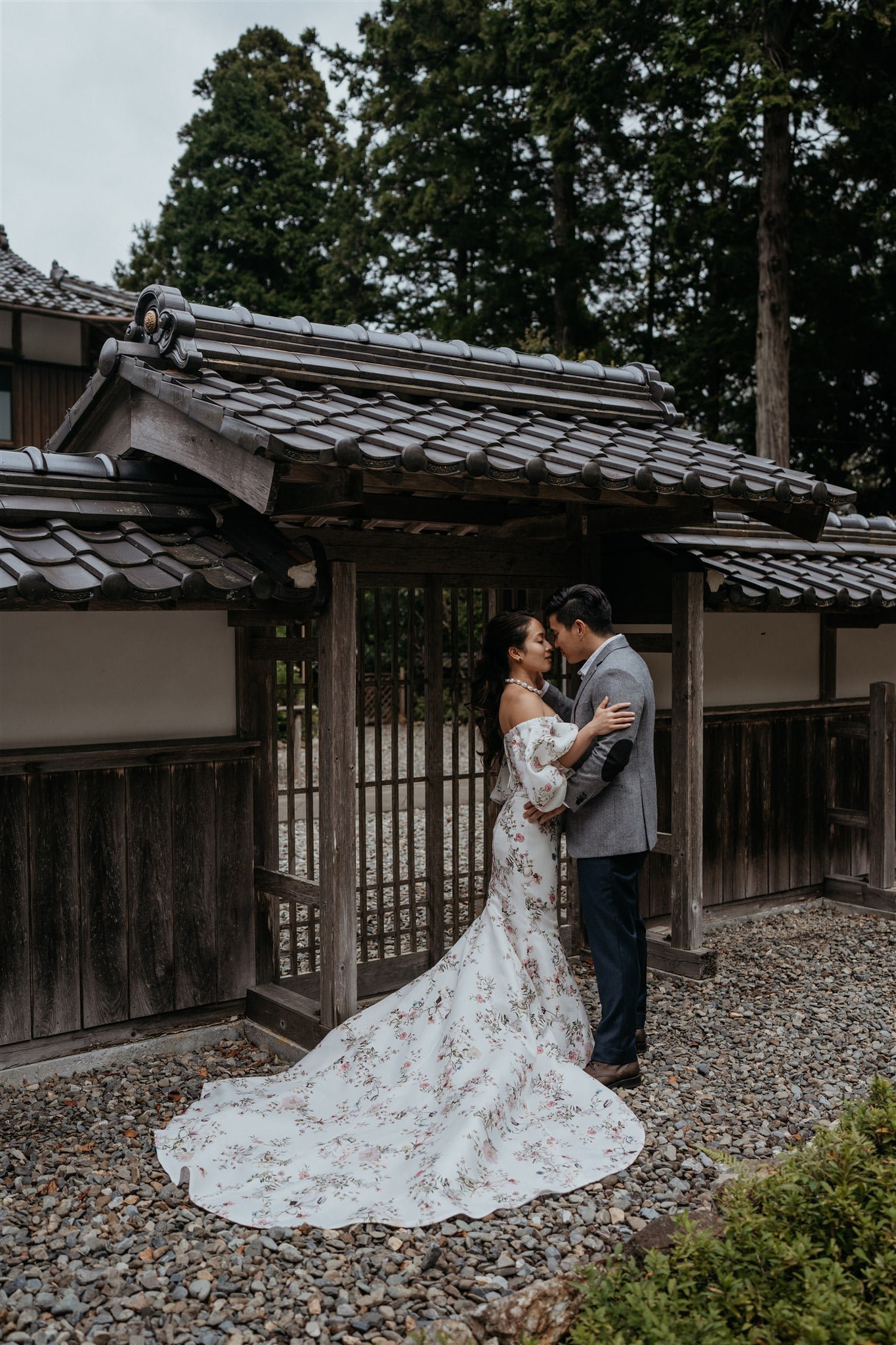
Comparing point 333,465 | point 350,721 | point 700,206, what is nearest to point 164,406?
point 333,465

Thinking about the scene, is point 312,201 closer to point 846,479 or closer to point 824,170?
point 824,170

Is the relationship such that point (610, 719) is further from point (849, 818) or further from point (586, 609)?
point (849, 818)

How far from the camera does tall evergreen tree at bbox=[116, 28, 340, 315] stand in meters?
28.1

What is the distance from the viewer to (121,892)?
5.24m

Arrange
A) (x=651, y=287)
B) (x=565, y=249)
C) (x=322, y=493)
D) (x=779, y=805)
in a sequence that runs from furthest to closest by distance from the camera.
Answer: (x=651, y=287), (x=565, y=249), (x=779, y=805), (x=322, y=493)

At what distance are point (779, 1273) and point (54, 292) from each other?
750 inches

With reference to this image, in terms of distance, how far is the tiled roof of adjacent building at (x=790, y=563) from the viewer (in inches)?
261

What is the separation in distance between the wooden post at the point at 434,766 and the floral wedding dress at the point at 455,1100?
0.95 m

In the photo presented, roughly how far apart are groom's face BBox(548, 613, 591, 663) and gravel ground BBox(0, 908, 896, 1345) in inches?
81.3

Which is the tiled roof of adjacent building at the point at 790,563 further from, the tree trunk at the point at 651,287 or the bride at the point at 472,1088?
the tree trunk at the point at 651,287

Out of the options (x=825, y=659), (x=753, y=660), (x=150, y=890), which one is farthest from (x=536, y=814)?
(x=825, y=659)

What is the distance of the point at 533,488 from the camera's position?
192 inches

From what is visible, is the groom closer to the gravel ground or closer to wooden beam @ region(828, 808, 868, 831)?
the gravel ground

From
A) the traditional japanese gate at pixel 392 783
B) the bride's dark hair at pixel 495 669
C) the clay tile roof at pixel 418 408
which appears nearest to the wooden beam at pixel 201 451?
the clay tile roof at pixel 418 408
